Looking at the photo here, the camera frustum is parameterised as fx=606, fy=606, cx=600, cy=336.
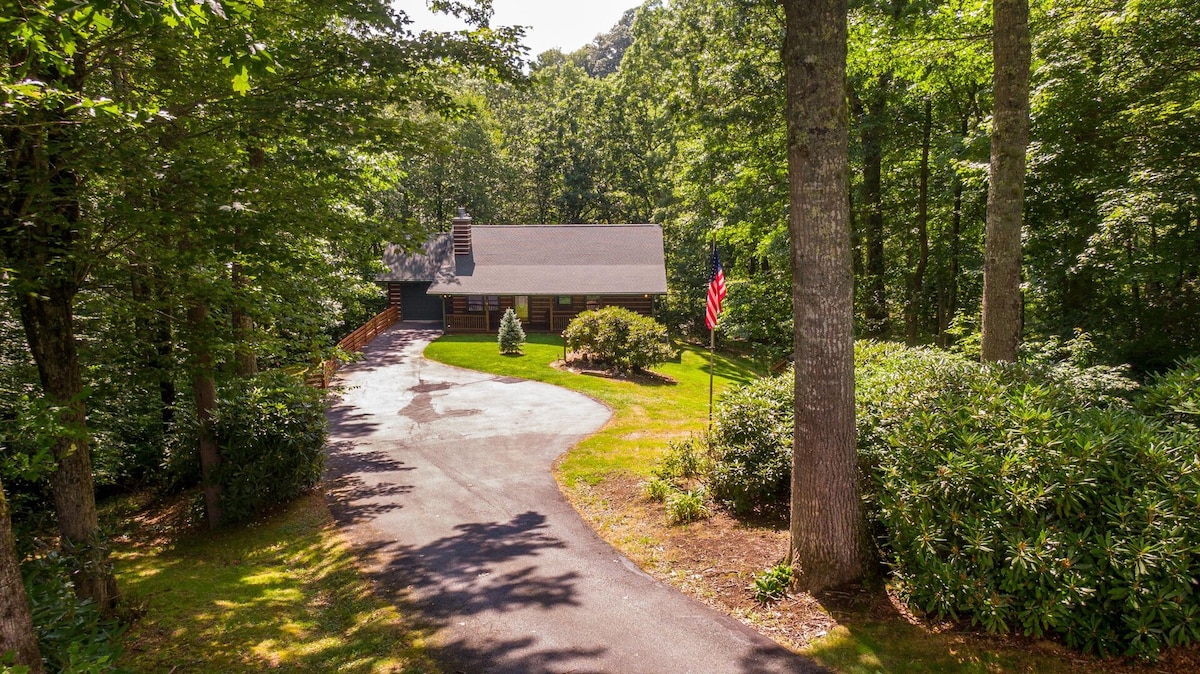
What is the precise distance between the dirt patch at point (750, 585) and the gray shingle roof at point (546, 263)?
80.5 ft

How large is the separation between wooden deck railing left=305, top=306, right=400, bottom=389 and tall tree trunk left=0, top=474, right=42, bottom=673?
53.0 ft

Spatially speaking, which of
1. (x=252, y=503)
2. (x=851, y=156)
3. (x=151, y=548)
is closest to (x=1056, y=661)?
(x=252, y=503)

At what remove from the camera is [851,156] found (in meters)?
18.2

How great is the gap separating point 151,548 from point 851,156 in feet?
62.7

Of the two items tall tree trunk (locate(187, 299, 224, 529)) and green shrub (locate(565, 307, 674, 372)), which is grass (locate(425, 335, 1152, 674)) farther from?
tall tree trunk (locate(187, 299, 224, 529))

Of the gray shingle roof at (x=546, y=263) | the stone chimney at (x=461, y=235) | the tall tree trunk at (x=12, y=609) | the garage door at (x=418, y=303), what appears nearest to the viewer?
the tall tree trunk at (x=12, y=609)

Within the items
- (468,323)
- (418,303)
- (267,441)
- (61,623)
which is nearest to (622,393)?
(267,441)

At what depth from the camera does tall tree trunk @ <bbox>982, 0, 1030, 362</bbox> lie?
742 cm

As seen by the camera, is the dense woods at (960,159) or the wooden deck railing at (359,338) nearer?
the dense woods at (960,159)

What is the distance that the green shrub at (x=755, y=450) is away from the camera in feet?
27.6

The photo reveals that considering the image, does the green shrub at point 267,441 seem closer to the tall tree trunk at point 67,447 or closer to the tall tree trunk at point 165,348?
the tall tree trunk at point 165,348

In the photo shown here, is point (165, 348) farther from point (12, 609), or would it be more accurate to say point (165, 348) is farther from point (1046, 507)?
point (1046, 507)

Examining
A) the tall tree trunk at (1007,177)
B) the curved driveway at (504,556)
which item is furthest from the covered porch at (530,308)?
the tall tree trunk at (1007,177)

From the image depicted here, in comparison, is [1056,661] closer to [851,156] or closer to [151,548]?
[151,548]
